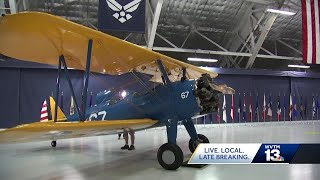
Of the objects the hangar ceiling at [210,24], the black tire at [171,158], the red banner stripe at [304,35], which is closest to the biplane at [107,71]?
the black tire at [171,158]

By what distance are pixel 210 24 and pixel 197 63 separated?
108 inches

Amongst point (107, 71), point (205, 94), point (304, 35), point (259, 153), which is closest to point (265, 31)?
point (304, 35)

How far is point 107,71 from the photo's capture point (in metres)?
6.25

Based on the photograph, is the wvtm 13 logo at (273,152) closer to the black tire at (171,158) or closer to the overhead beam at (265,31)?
the black tire at (171,158)

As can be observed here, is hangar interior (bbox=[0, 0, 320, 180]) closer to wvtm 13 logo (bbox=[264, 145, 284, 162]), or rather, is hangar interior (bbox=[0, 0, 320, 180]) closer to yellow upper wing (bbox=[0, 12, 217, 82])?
wvtm 13 logo (bbox=[264, 145, 284, 162])

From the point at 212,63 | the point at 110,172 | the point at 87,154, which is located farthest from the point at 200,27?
the point at 110,172

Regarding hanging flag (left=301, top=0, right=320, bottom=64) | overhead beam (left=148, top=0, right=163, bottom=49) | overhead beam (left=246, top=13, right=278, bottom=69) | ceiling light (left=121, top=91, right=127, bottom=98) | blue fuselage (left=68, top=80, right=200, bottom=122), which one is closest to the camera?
blue fuselage (left=68, top=80, right=200, bottom=122)

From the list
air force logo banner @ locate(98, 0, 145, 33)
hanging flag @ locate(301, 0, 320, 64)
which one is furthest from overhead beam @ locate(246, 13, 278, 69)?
air force logo banner @ locate(98, 0, 145, 33)

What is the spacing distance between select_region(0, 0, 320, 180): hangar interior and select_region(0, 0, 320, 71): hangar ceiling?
4cm

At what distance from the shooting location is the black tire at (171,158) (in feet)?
14.9

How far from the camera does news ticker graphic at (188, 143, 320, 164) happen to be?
12.3 ft

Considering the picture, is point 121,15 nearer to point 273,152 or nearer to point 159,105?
point 159,105

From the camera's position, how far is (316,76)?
18047mm

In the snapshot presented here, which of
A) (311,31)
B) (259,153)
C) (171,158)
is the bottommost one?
(171,158)
